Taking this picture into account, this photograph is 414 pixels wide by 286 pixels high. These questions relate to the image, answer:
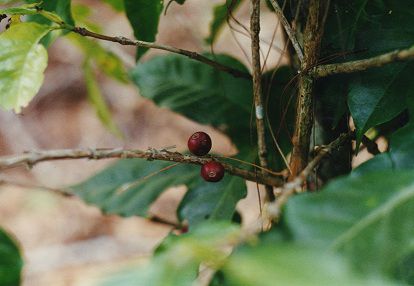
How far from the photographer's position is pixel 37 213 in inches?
94.0

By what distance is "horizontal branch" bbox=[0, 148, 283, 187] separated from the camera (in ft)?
1.55

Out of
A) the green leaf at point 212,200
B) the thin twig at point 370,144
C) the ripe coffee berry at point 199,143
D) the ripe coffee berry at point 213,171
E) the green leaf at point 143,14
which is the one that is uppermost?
the green leaf at point 143,14

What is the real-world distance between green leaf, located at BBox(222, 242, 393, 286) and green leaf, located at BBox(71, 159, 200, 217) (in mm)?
543

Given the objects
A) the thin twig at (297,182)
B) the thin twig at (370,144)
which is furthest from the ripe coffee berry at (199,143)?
the thin twig at (370,144)

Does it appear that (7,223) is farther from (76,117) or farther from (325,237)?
(325,237)

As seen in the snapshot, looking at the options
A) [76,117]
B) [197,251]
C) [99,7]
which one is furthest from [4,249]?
[99,7]

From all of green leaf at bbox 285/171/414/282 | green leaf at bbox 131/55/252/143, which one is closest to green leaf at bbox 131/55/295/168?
green leaf at bbox 131/55/252/143

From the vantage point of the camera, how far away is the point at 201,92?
0.96 m

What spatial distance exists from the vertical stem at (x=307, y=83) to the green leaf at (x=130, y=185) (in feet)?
0.94

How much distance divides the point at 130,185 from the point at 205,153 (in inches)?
14.0

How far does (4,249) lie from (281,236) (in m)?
0.27

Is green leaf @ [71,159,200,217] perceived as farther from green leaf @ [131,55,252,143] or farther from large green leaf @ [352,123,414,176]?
large green leaf @ [352,123,414,176]

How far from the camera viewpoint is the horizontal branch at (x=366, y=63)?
0.48m

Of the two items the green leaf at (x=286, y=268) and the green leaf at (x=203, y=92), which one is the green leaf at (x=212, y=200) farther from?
the green leaf at (x=286, y=268)
